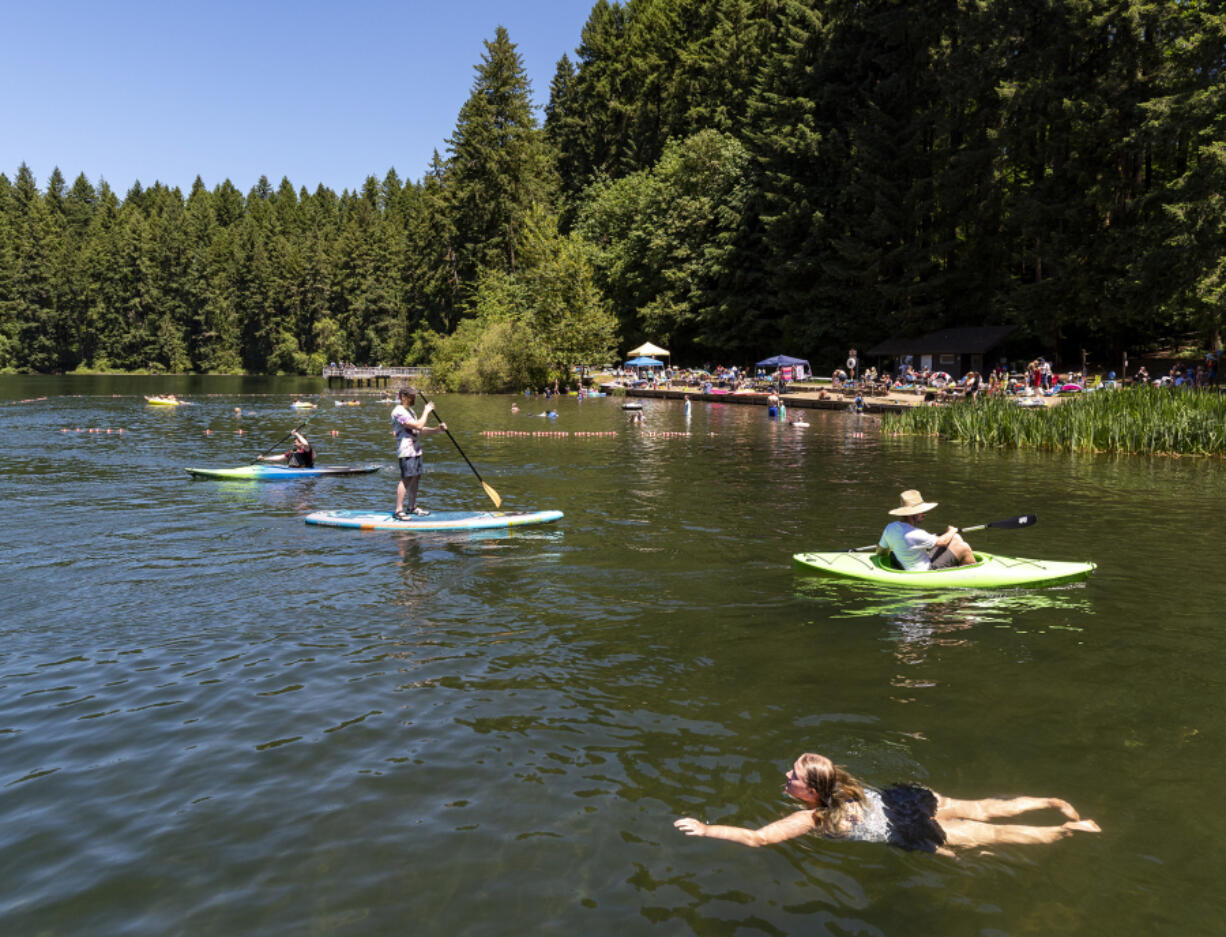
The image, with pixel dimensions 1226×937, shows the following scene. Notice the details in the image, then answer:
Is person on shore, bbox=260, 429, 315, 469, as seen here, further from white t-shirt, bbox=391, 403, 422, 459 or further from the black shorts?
the black shorts

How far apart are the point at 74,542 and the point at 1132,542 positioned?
17474 millimetres

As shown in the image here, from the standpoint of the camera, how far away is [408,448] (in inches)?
605

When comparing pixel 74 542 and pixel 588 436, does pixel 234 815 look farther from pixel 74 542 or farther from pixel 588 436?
pixel 588 436

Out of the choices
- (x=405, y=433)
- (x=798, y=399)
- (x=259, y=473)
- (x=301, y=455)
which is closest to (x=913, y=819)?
(x=405, y=433)

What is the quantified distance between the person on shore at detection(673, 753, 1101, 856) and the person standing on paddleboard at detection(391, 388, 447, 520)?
33.5ft

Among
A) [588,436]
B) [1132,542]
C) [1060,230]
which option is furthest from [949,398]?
[1132,542]

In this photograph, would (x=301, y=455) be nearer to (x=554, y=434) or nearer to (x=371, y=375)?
(x=554, y=434)

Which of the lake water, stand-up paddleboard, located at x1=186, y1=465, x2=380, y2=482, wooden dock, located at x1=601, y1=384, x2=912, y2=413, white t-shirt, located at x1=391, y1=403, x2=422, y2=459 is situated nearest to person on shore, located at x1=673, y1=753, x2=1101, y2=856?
the lake water

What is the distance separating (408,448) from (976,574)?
9179 mm

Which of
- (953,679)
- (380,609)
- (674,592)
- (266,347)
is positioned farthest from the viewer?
(266,347)

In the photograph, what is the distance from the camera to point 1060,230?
48281 mm

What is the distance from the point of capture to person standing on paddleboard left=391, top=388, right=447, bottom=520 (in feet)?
49.7

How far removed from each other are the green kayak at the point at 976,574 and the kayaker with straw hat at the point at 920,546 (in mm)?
149

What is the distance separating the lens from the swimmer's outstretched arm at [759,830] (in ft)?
19.1
